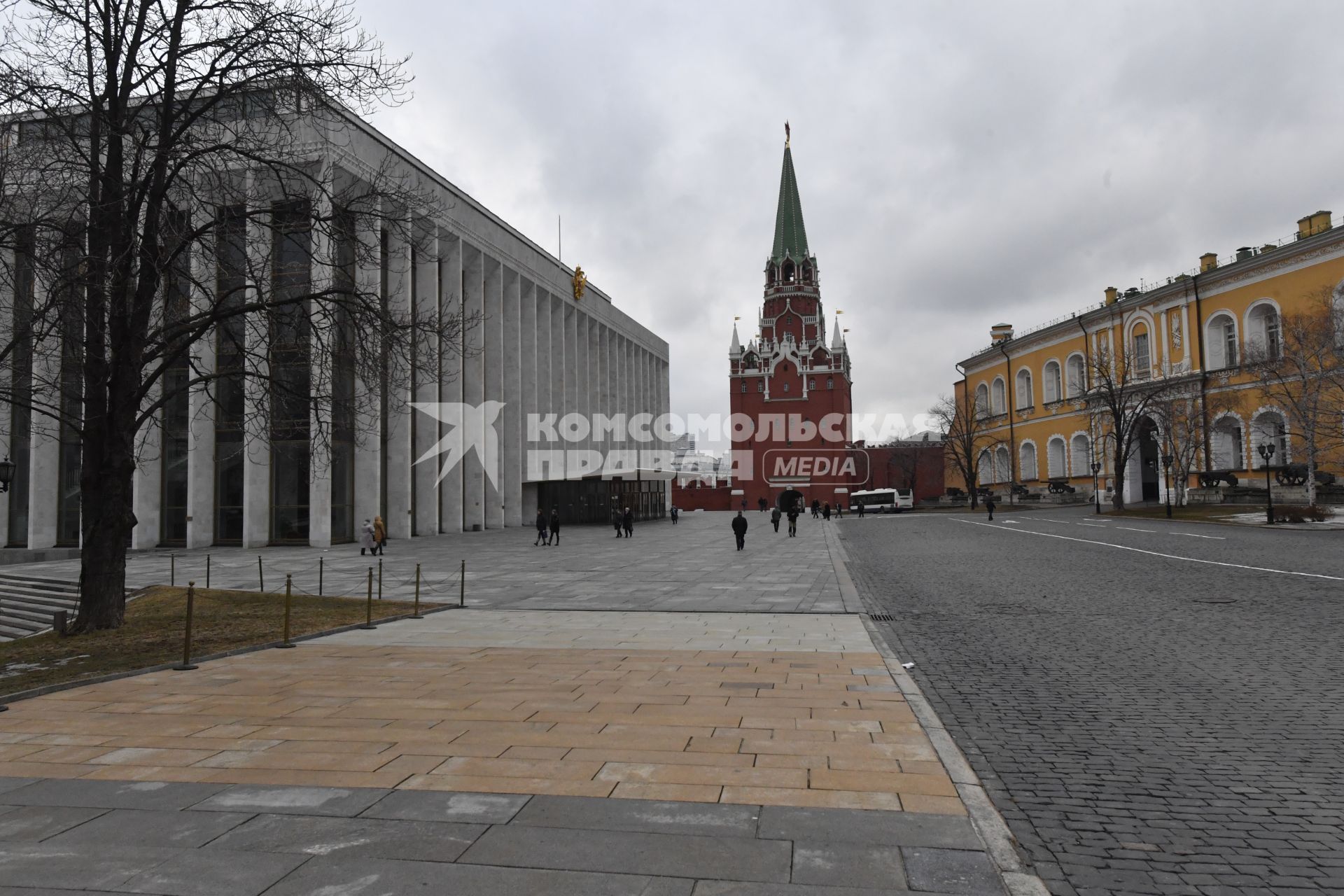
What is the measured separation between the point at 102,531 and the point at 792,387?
80.4 m

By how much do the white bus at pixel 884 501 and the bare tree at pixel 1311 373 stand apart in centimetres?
3033

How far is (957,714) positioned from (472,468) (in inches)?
1604

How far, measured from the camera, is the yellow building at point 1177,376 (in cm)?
4681

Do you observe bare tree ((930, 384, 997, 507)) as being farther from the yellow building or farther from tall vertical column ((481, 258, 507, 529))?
tall vertical column ((481, 258, 507, 529))

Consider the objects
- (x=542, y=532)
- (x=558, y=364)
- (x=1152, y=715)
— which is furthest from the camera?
(x=558, y=364)

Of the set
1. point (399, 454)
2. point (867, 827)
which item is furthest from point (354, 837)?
point (399, 454)

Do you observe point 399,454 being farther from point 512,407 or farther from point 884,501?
point 884,501

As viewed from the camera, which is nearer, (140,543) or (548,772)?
(548,772)

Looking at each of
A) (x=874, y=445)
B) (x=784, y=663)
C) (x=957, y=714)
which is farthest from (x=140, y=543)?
(x=874, y=445)

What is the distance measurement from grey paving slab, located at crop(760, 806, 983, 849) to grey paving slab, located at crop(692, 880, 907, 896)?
0.49m

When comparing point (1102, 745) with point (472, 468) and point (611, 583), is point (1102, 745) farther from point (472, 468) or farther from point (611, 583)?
point (472, 468)

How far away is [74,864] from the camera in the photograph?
378cm

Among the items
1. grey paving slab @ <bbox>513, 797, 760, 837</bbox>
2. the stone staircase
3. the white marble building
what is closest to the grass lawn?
the stone staircase

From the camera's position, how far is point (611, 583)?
59.8 feet
